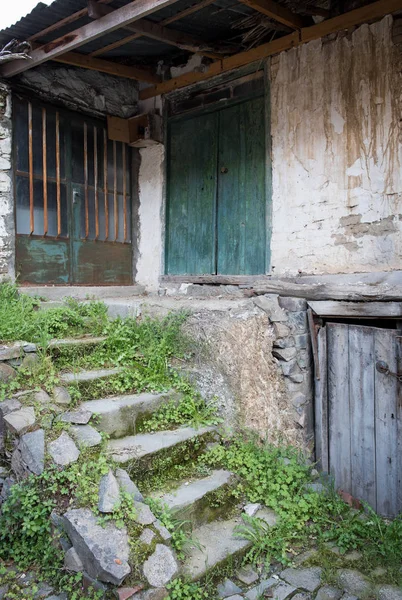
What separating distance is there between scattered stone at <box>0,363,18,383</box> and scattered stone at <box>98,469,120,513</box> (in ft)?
3.71

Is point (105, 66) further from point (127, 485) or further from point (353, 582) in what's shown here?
point (353, 582)

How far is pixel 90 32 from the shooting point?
419cm

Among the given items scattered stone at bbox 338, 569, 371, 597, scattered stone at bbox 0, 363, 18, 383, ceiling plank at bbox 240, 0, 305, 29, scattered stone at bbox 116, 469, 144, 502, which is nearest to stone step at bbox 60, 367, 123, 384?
scattered stone at bbox 0, 363, 18, 383

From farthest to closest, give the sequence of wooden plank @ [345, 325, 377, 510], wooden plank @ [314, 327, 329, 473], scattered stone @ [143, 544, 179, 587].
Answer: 1. wooden plank @ [314, 327, 329, 473]
2. wooden plank @ [345, 325, 377, 510]
3. scattered stone @ [143, 544, 179, 587]

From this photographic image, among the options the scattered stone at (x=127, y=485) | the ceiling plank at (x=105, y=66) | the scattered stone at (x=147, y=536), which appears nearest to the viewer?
the scattered stone at (x=147, y=536)

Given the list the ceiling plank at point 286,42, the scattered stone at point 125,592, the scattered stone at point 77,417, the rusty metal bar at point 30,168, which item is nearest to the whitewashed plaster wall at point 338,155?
the ceiling plank at point 286,42

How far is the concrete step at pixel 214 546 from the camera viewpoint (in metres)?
2.45

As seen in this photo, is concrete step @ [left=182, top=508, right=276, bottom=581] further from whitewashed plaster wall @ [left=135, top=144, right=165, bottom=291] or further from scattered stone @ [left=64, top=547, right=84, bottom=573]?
whitewashed plaster wall @ [left=135, top=144, right=165, bottom=291]

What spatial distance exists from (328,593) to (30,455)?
73.3 inches

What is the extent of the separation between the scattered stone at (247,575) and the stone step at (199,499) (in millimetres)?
373

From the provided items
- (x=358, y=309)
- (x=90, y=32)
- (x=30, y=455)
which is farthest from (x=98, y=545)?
(x=90, y=32)

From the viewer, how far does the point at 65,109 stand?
5676 mm

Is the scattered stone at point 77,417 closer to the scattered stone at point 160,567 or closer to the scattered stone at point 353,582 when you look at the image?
the scattered stone at point 160,567

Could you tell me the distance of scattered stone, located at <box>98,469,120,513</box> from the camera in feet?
7.97
